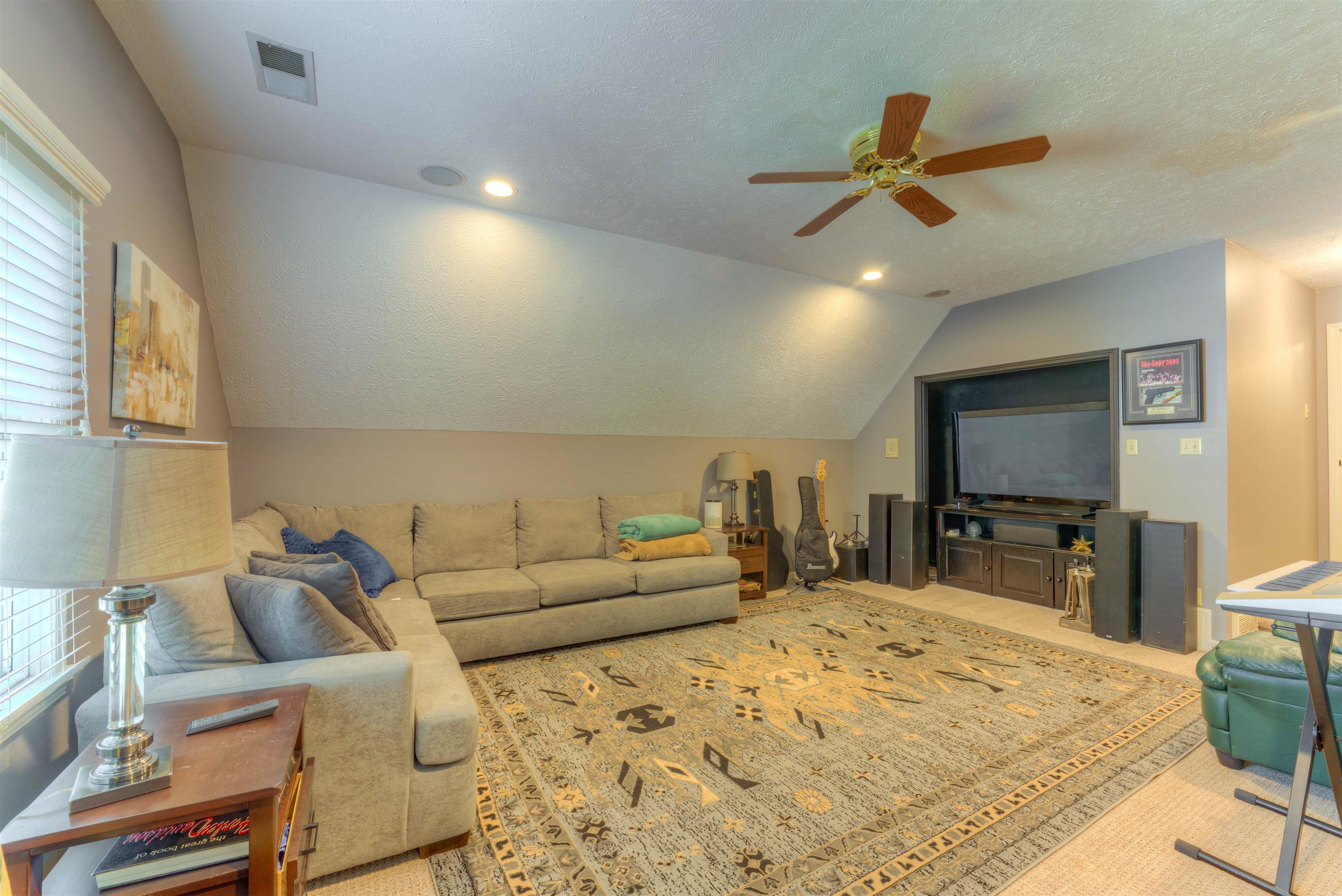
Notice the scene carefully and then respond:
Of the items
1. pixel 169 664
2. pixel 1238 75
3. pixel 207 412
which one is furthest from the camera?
pixel 207 412

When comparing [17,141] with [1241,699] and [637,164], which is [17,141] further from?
[1241,699]

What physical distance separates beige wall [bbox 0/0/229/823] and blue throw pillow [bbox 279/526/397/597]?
783 mm

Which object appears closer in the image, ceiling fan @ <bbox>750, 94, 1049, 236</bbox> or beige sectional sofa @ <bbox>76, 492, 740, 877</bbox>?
beige sectional sofa @ <bbox>76, 492, 740, 877</bbox>

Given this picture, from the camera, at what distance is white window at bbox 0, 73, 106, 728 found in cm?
128

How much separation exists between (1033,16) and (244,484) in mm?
4437

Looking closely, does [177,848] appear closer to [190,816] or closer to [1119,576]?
[190,816]

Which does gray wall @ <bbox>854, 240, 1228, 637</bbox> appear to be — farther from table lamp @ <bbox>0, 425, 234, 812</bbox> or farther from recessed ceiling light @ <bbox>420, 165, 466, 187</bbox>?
table lamp @ <bbox>0, 425, 234, 812</bbox>

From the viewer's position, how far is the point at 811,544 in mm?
5027

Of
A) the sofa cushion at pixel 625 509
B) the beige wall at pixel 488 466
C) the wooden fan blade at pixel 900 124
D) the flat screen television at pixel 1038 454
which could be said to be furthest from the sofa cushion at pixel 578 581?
the flat screen television at pixel 1038 454

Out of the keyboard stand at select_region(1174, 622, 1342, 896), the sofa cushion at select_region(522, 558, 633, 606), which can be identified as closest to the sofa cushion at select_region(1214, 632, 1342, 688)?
the keyboard stand at select_region(1174, 622, 1342, 896)

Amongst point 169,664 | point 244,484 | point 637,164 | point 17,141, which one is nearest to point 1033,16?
point 637,164

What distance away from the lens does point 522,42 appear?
6.17 ft

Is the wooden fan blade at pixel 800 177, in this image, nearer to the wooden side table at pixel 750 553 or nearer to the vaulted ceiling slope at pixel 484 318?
the vaulted ceiling slope at pixel 484 318

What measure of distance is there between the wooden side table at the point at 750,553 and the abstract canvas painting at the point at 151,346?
3445mm
